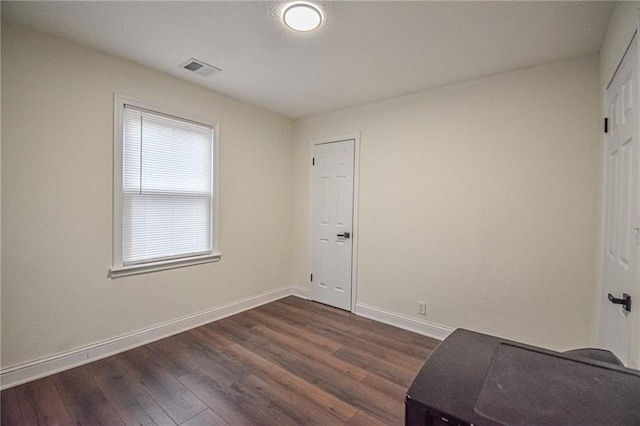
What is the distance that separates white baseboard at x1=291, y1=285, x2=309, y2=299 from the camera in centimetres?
398

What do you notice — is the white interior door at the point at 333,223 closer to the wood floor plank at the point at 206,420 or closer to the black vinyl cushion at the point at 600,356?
the wood floor plank at the point at 206,420

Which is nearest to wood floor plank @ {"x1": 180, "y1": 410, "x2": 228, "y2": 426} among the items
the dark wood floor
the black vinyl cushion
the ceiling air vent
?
the dark wood floor

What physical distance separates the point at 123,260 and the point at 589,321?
12.8ft

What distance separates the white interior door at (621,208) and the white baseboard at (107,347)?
3.26m

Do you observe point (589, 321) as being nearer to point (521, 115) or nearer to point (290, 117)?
point (521, 115)

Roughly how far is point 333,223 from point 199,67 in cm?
227

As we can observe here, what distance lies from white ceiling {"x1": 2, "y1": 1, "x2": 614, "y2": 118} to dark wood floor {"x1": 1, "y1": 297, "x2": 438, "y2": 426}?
2.56m

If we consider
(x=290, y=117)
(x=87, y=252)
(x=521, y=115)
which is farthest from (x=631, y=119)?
(x=87, y=252)

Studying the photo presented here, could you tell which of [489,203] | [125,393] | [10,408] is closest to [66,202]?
[10,408]

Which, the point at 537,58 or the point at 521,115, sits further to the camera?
the point at 521,115

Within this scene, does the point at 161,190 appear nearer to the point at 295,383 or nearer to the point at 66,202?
the point at 66,202

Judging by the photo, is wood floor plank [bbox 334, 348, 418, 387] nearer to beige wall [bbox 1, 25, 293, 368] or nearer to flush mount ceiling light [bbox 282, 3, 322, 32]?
beige wall [bbox 1, 25, 293, 368]

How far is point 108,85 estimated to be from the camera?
236cm

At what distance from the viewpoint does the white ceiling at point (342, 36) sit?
5.80 feet
